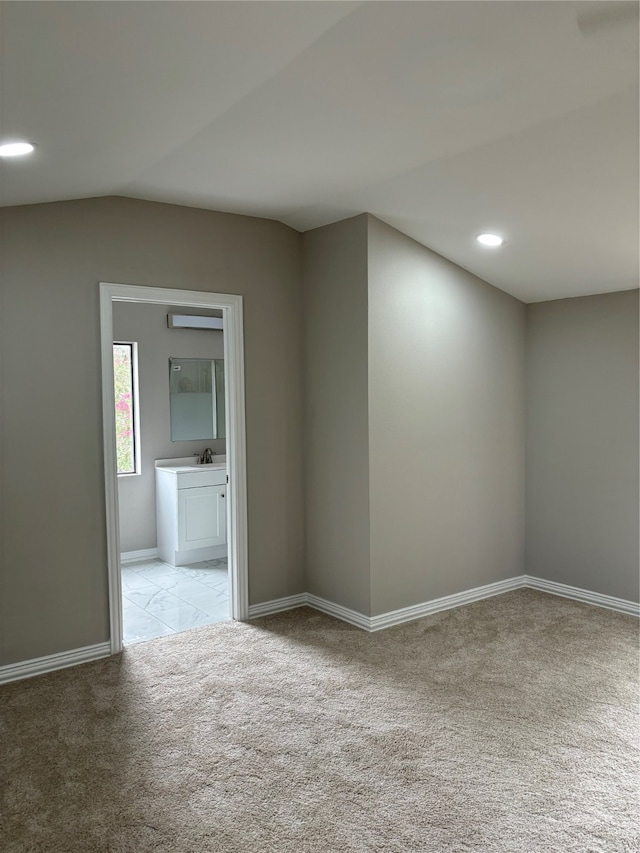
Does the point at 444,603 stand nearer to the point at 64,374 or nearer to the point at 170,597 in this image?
the point at 170,597

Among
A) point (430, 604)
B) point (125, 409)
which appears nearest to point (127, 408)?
point (125, 409)

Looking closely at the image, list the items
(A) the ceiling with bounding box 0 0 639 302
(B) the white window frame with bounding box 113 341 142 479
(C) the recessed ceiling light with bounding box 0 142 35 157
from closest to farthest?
(A) the ceiling with bounding box 0 0 639 302, (C) the recessed ceiling light with bounding box 0 142 35 157, (B) the white window frame with bounding box 113 341 142 479

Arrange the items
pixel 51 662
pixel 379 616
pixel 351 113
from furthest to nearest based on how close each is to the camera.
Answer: pixel 379 616 < pixel 51 662 < pixel 351 113

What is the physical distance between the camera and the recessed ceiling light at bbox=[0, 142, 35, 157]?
241 centimetres

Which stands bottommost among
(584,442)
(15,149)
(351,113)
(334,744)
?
(334,744)

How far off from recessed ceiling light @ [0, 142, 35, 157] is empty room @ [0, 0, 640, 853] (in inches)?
1.1

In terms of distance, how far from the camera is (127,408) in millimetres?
6004

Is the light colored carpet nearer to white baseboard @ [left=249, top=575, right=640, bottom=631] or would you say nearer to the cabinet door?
white baseboard @ [left=249, top=575, right=640, bottom=631]

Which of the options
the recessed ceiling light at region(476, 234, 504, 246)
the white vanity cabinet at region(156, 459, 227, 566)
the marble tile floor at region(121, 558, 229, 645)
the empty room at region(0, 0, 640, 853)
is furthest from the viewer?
the white vanity cabinet at region(156, 459, 227, 566)

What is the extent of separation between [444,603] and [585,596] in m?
1.02

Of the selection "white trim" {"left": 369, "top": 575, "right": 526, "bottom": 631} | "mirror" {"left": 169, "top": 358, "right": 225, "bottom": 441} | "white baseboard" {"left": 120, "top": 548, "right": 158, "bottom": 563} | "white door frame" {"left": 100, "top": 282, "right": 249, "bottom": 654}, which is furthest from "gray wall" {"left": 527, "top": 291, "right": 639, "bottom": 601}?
"white baseboard" {"left": 120, "top": 548, "right": 158, "bottom": 563}

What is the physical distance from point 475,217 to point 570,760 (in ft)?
8.71

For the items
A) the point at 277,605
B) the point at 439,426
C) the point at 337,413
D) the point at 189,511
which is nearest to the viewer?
the point at 337,413

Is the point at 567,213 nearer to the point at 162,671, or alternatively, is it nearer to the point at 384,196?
the point at 384,196
